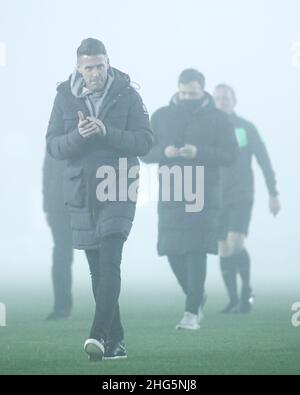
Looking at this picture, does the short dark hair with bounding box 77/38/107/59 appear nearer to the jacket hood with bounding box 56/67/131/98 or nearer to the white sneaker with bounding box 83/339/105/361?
the jacket hood with bounding box 56/67/131/98

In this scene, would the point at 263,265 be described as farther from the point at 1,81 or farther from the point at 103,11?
the point at 103,11

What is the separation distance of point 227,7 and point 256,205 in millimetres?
5472

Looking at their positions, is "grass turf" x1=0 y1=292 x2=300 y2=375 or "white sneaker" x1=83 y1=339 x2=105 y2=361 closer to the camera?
"grass turf" x1=0 y1=292 x2=300 y2=375

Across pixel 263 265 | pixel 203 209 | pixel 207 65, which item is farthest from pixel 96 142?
pixel 263 265

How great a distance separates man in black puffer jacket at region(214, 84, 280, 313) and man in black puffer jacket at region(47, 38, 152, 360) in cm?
324

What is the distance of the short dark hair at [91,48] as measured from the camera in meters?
6.57

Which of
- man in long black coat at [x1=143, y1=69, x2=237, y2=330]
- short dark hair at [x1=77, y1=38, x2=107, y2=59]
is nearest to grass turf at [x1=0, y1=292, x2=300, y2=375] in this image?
man in long black coat at [x1=143, y1=69, x2=237, y2=330]

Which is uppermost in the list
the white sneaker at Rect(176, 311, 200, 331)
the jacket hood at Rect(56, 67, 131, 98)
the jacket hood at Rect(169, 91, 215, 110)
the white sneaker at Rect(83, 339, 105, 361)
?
the jacket hood at Rect(169, 91, 215, 110)

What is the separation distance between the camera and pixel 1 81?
11703 mm

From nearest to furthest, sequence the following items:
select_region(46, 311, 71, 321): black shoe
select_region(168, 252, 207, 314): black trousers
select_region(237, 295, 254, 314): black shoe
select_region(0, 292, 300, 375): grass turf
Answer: select_region(0, 292, 300, 375): grass turf
select_region(168, 252, 207, 314): black trousers
select_region(46, 311, 71, 321): black shoe
select_region(237, 295, 254, 314): black shoe

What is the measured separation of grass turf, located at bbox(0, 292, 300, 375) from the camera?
625 cm

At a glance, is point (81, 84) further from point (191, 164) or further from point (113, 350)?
point (191, 164)

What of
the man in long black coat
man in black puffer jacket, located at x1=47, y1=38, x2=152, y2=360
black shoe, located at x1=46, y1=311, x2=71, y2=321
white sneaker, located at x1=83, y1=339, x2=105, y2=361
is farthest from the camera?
black shoe, located at x1=46, y1=311, x2=71, y2=321

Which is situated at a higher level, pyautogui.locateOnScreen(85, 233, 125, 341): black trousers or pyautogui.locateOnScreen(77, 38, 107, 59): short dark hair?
pyautogui.locateOnScreen(77, 38, 107, 59): short dark hair
